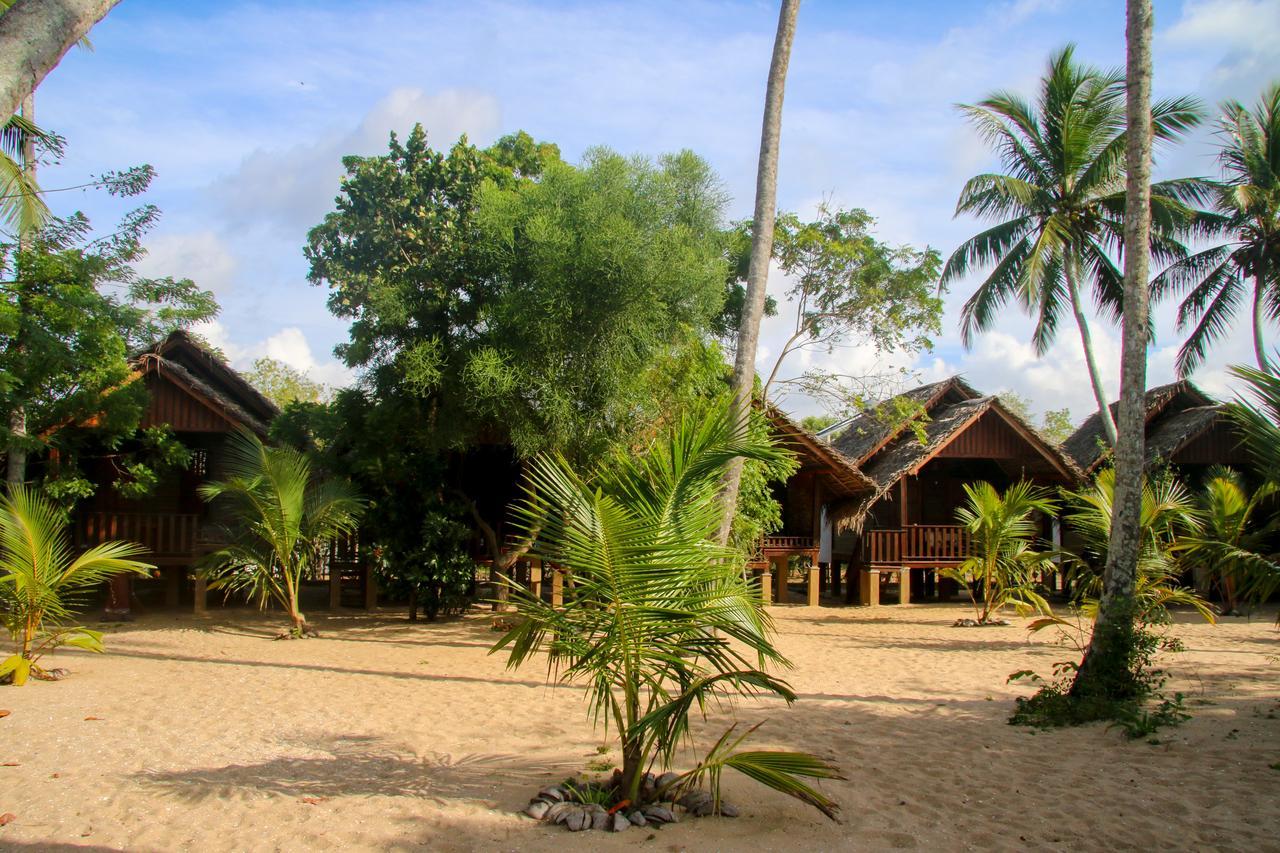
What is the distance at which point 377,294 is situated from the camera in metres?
11.5

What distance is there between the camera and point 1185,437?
54.6 ft

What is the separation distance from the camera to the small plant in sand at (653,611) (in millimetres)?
4594

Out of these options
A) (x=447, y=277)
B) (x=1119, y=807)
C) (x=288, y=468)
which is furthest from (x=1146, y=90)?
(x=288, y=468)

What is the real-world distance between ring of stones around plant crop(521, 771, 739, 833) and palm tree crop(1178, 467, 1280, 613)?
3987 millimetres

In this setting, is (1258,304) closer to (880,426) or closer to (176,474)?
(880,426)

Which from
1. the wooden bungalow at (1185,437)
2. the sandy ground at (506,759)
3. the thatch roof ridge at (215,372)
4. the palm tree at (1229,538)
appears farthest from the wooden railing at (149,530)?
the wooden bungalow at (1185,437)

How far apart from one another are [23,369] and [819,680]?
9.84 meters

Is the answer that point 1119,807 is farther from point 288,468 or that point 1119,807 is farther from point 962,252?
point 962,252

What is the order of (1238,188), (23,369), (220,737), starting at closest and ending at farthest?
(220,737), (23,369), (1238,188)

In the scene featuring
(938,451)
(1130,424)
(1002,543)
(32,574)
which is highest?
(938,451)

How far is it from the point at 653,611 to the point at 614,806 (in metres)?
→ 1.25

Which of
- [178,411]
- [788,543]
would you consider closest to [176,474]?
[178,411]

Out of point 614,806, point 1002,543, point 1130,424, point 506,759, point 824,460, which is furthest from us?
point 824,460

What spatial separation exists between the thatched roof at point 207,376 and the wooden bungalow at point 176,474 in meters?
0.01
